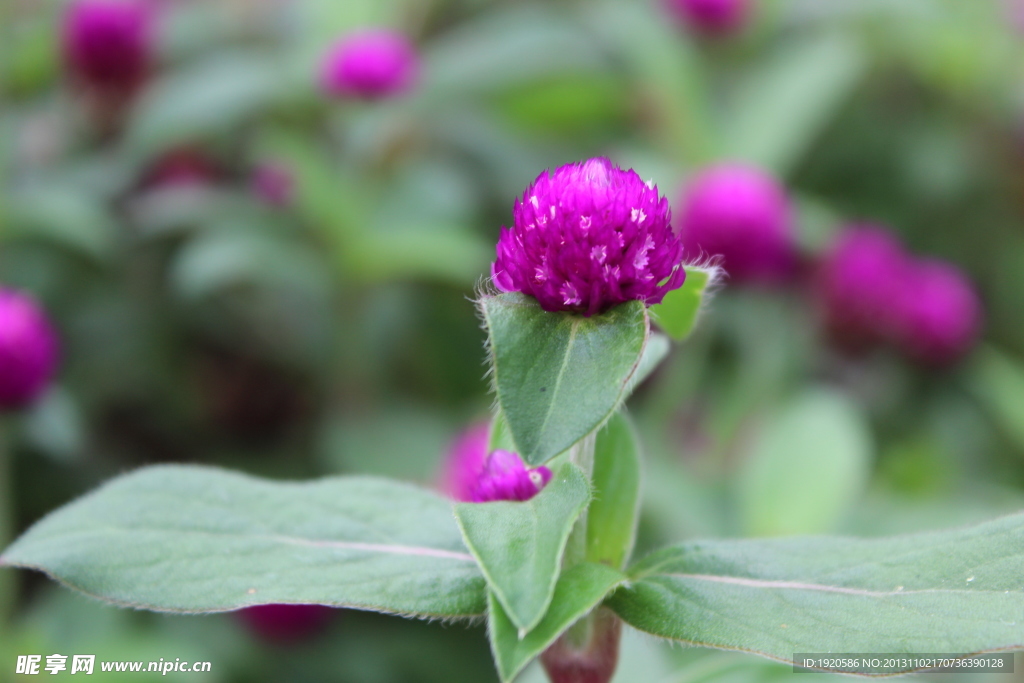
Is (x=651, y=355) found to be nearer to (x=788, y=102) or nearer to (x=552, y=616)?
(x=552, y=616)

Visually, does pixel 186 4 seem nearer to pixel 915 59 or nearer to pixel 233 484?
pixel 915 59

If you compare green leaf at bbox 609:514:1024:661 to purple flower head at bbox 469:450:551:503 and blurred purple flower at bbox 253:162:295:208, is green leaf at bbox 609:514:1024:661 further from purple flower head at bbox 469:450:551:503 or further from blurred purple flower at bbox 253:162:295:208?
blurred purple flower at bbox 253:162:295:208

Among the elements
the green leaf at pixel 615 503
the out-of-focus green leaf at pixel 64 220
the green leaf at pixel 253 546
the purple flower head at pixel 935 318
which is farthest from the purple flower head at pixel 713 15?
the green leaf at pixel 253 546

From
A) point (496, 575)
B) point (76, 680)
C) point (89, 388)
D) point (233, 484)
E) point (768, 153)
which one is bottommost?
point (89, 388)

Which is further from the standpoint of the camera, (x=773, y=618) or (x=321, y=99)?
(x=321, y=99)

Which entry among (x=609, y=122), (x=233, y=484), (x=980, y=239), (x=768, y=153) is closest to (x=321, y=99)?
(x=609, y=122)
